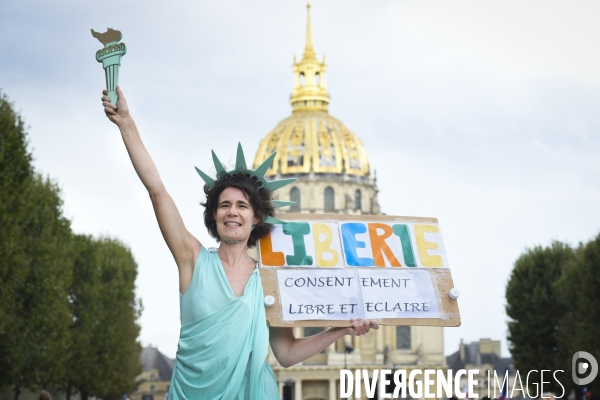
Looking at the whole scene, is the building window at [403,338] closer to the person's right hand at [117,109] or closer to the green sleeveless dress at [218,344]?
the green sleeveless dress at [218,344]

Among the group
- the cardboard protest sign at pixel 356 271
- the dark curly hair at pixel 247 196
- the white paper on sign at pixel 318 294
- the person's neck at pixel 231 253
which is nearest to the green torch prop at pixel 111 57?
the dark curly hair at pixel 247 196

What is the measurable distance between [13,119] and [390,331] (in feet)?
262

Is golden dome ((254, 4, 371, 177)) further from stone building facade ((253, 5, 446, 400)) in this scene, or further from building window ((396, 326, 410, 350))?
building window ((396, 326, 410, 350))

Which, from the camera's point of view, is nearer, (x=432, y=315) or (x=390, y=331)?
(x=432, y=315)

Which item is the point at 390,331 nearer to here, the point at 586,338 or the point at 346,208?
the point at 346,208

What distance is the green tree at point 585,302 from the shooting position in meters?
42.1

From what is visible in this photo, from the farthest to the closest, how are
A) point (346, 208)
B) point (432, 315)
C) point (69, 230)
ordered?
1. point (346, 208)
2. point (69, 230)
3. point (432, 315)

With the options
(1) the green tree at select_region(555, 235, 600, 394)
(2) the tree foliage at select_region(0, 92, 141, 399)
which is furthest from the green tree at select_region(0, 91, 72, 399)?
(1) the green tree at select_region(555, 235, 600, 394)

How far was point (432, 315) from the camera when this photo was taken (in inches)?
257

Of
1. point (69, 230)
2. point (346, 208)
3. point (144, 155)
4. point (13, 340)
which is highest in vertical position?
point (346, 208)

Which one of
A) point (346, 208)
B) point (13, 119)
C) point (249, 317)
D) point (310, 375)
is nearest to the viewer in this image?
point (249, 317)

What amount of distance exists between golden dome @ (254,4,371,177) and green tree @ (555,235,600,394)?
2610 inches

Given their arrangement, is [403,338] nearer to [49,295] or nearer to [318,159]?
[318,159]

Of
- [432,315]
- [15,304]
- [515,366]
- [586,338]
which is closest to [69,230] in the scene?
[15,304]
